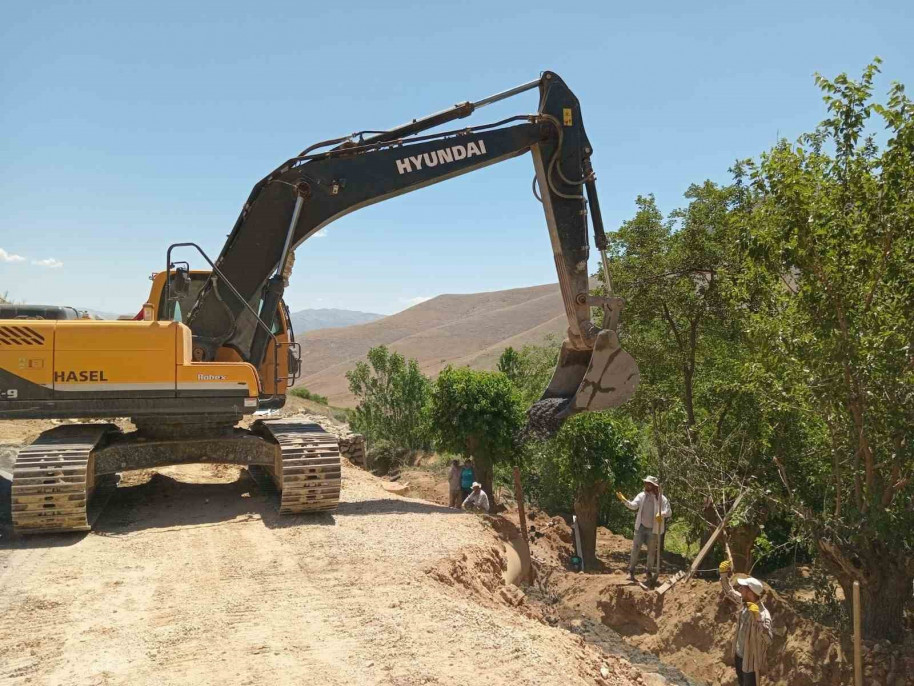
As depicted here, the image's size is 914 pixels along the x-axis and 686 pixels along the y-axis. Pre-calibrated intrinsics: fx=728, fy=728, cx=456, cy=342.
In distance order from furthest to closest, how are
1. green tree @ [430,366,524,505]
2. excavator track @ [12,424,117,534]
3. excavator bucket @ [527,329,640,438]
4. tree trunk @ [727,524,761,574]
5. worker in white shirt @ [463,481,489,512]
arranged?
1. green tree @ [430,366,524,505]
2. worker in white shirt @ [463,481,489,512]
3. tree trunk @ [727,524,761,574]
4. excavator bucket @ [527,329,640,438]
5. excavator track @ [12,424,117,534]

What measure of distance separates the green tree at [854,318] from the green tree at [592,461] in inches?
261

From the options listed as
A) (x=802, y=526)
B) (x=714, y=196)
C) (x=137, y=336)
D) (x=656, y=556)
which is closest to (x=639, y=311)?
(x=714, y=196)

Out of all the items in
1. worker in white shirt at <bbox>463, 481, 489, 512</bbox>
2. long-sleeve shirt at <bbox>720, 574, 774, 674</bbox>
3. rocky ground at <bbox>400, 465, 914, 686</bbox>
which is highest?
worker in white shirt at <bbox>463, 481, 489, 512</bbox>

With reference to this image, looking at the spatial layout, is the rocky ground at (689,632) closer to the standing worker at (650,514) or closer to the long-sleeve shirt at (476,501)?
the standing worker at (650,514)

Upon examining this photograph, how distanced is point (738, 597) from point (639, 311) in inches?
318

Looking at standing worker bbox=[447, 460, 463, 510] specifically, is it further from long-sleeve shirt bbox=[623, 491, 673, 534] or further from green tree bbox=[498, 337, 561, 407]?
green tree bbox=[498, 337, 561, 407]

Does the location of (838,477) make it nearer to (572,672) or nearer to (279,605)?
(572,672)

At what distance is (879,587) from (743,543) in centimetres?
403

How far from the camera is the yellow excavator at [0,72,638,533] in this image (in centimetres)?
878

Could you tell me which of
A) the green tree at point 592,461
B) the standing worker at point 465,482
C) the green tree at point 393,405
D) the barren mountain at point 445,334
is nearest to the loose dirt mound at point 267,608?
the standing worker at point 465,482

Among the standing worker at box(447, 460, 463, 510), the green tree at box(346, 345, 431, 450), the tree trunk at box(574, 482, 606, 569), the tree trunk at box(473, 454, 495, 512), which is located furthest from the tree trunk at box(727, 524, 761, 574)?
the green tree at box(346, 345, 431, 450)

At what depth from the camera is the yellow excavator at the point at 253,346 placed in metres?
8.78

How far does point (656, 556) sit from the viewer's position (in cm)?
1153

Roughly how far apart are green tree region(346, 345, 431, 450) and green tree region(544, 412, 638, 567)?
8.46 metres
